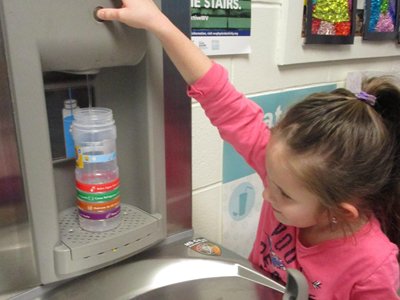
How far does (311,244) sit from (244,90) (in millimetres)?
359

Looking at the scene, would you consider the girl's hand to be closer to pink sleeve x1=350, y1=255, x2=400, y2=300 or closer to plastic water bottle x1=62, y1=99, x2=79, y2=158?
plastic water bottle x1=62, y1=99, x2=79, y2=158

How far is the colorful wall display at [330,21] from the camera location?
3.25ft

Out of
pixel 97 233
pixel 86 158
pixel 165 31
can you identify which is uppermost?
pixel 165 31

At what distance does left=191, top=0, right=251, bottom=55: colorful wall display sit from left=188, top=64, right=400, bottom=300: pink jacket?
120 millimetres

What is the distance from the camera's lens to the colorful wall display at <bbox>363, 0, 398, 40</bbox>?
1.15 m

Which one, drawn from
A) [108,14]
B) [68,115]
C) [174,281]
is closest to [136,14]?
[108,14]

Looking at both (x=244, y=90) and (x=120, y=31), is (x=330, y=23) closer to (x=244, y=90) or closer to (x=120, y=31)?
(x=244, y=90)

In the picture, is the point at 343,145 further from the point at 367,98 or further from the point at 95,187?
the point at 95,187

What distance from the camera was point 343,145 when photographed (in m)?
0.60

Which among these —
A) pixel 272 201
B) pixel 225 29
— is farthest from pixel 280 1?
pixel 272 201

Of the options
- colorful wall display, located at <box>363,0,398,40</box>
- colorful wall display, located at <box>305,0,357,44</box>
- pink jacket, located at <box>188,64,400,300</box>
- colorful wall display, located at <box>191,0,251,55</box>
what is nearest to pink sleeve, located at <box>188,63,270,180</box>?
pink jacket, located at <box>188,64,400,300</box>

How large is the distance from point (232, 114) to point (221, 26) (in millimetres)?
194

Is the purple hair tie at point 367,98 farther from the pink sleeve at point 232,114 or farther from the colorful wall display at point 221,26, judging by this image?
the colorful wall display at point 221,26

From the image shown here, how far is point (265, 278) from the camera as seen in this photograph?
661 millimetres
